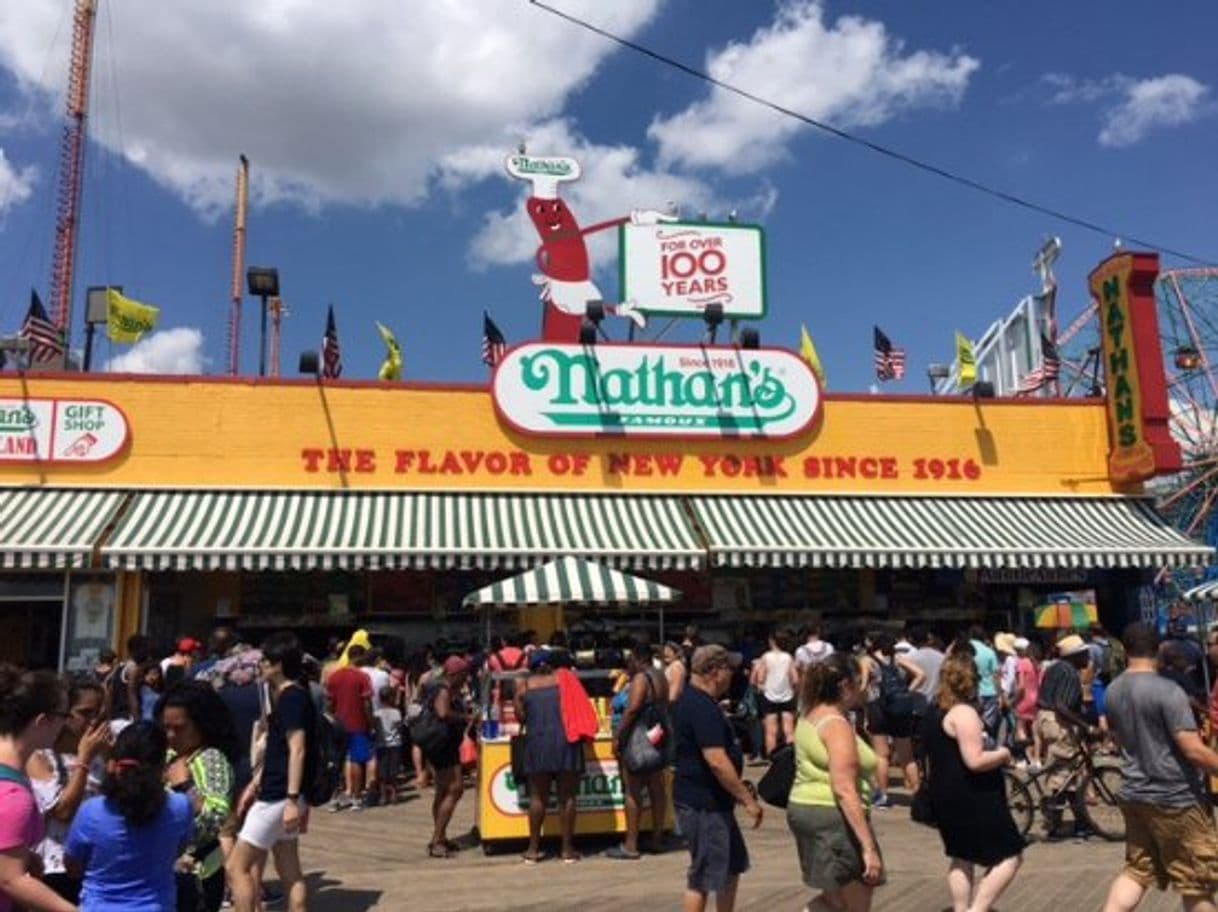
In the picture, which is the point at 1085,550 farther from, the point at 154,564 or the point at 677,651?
the point at 154,564

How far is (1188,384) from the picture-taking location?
2659 cm

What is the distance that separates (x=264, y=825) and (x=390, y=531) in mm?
8000

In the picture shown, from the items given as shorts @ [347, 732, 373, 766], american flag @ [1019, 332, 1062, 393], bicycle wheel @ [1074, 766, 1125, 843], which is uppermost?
american flag @ [1019, 332, 1062, 393]

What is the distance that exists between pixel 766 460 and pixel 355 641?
6687 mm

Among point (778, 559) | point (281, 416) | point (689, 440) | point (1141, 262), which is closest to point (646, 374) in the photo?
point (689, 440)

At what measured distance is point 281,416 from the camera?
14688 mm

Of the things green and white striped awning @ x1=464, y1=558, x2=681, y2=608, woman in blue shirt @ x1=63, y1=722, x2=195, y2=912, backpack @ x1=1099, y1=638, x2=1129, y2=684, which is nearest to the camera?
woman in blue shirt @ x1=63, y1=722, x2=195, y2=912

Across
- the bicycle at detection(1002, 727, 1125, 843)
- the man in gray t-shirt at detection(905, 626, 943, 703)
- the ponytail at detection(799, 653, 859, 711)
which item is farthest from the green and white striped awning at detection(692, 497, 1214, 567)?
the ponytail at detection(799, 653, 859, 711)

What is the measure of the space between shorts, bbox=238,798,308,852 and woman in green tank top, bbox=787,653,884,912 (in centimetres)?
275

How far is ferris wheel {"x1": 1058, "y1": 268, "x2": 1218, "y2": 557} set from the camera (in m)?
25.1

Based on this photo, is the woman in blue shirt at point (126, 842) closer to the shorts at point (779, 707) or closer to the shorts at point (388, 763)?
the shorts at point (388, 763)

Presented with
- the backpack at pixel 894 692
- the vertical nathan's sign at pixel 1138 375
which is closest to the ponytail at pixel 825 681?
the backpack at pixel 894 692

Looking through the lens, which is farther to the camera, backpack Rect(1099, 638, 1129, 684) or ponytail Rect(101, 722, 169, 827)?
backpack Rect(1099, 638, 1129, 684)

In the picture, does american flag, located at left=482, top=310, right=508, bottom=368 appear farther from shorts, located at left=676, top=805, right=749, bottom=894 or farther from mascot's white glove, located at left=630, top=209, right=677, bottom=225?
shorts, located at left=676, top=805, right=749, bottom=894
